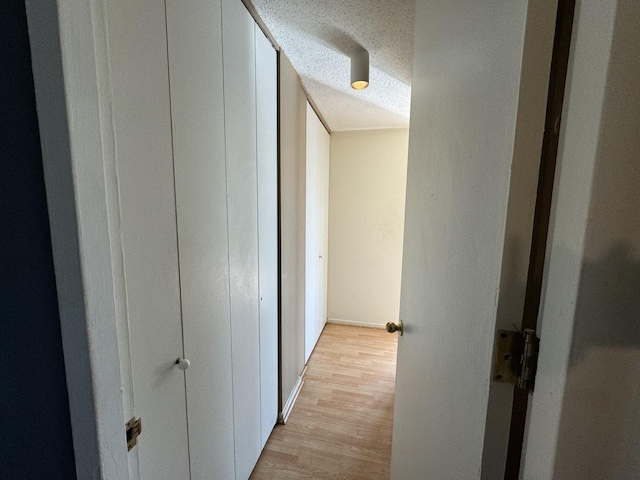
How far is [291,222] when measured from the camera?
6.57 ft

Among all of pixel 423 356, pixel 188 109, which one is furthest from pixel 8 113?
pixel 423 356

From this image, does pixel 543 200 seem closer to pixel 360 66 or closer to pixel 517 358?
pixel 517 358

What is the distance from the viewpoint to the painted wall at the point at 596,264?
327 mm

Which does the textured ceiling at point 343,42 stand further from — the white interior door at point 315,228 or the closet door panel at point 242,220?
the white interior door at point 315,228

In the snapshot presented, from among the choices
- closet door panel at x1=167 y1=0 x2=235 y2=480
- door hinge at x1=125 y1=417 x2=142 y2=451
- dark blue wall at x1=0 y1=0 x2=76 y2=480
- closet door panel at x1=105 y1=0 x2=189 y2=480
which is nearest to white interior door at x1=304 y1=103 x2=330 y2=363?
closet door panel at x1=167 y1=0 x2=235 y2=480

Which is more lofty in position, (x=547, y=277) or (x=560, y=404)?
(x=547, y=277)

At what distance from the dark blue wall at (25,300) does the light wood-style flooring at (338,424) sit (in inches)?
50.5

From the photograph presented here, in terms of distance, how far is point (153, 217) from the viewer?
29.5 inches

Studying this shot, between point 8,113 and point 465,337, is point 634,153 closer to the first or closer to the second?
point 465,337

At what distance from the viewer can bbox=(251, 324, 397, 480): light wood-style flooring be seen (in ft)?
5.08

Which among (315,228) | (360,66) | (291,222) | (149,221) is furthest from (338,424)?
(360,66)

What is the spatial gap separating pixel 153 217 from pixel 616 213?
0.91 meters

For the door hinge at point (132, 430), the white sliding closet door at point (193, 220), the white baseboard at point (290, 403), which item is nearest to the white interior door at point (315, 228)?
the white baseboard at point (290, 403)

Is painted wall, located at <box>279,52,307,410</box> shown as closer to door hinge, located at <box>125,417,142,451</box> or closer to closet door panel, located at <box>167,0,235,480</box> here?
closet door panel, located at <box>167,0,235,480</box>
